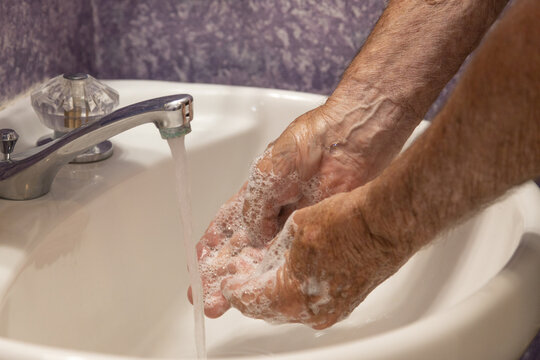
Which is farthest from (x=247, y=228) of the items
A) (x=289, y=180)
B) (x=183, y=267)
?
(x=183, y=267)

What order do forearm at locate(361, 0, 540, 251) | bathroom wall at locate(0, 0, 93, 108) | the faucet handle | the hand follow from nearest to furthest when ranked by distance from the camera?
1. forearm at locate(361, 0, 540, 251)
2. the hand
3. the faucet handle
4. bathroom wall at locate(0, 0, 93, 108)

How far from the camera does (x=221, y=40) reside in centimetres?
101

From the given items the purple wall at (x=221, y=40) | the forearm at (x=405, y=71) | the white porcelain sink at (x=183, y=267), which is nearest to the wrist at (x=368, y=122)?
the forearm at (x=405, y=71)

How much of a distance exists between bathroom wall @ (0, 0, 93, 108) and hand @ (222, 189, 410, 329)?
0.43m

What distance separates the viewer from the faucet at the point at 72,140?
551 mm

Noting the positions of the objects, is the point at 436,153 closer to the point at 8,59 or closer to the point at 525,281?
the point at 525,281

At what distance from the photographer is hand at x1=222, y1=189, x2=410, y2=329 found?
0.50 metres

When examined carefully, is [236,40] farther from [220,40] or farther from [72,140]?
[72,140]

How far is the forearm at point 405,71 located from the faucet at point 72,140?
20 cm

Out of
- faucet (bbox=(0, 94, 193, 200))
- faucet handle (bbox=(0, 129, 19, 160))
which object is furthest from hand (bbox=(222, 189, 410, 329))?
faucet handle (bbox=(0, 129, 19, 160))

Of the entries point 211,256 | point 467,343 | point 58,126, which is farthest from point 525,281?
point 58,126

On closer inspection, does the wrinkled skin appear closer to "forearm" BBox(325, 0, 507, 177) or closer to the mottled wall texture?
"forearm" BBox(325, 0, 507, 177)

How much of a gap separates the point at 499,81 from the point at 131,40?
745 mm

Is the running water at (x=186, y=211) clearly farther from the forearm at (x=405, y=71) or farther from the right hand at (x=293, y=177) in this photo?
the forearm at (x=405, y=71)
